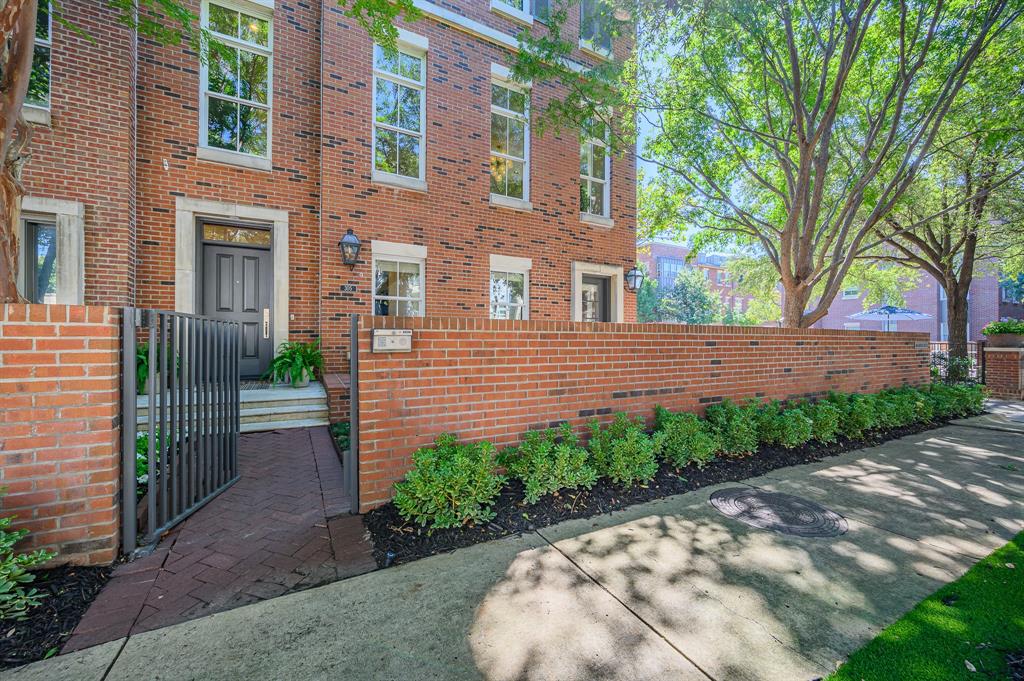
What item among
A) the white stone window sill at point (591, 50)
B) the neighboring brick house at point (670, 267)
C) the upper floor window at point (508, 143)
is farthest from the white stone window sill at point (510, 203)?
the neighboring brick house at point (670, 267)

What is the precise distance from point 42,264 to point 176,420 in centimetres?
510

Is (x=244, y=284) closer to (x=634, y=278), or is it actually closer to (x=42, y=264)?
(x=42, y=264)

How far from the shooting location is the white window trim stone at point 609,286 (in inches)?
368

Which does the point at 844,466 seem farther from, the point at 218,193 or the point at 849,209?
the point at 218,193

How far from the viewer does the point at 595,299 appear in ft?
32.6

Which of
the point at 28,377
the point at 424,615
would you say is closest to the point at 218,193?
the point at 28,377

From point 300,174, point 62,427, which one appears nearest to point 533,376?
point 62,427

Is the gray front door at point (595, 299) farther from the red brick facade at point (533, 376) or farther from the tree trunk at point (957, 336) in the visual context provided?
the tree trunk at point (957, 336)

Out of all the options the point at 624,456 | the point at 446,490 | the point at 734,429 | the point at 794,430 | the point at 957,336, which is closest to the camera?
the point at 446,490

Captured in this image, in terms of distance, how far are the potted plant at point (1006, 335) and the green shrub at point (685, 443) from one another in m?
11.2

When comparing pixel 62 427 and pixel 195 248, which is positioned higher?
pixel 195 248

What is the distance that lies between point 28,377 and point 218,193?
17.4 feet

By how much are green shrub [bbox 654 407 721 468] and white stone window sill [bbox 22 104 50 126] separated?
344 inches

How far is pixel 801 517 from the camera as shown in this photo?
3.34 m
